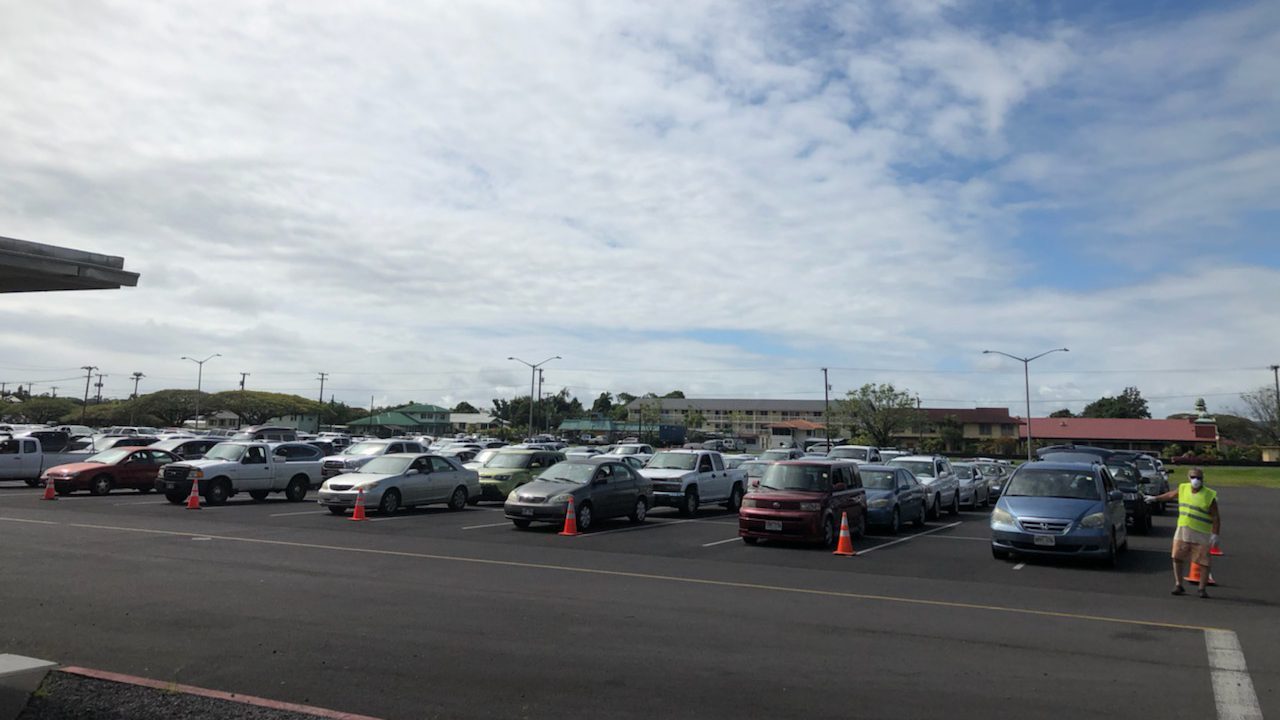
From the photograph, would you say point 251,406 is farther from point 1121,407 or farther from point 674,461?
point 1121,407

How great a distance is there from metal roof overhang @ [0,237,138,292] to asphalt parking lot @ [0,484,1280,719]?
311cm

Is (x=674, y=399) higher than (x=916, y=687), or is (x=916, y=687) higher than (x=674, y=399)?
(x=674, y=399)

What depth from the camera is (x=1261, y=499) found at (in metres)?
35.5

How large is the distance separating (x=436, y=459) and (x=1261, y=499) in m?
33.1

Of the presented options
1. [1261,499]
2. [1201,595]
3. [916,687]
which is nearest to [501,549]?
[916,687]

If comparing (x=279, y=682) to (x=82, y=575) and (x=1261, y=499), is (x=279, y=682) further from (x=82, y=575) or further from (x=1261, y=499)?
(x=1261, y=499)

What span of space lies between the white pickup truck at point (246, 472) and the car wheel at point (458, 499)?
5.36m

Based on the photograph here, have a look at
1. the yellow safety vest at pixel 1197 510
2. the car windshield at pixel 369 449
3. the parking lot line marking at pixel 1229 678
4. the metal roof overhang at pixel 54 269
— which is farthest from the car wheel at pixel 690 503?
the metal roof overhang at pixel 54 269

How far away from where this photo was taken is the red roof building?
3652 inches

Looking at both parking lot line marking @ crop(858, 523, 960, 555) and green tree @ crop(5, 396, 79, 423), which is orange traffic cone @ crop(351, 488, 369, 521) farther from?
green tree @ crop(5, 396, 79, 423)

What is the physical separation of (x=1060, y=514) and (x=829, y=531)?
4.08 metres

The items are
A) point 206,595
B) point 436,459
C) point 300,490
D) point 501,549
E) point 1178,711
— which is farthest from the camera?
point 300,490

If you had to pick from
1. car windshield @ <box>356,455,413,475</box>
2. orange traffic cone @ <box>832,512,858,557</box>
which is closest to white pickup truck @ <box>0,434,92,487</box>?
car windshield @ <box>356,455,413,475</box>

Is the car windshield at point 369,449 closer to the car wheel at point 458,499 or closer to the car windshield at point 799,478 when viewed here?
the car wheel at point 458,499
